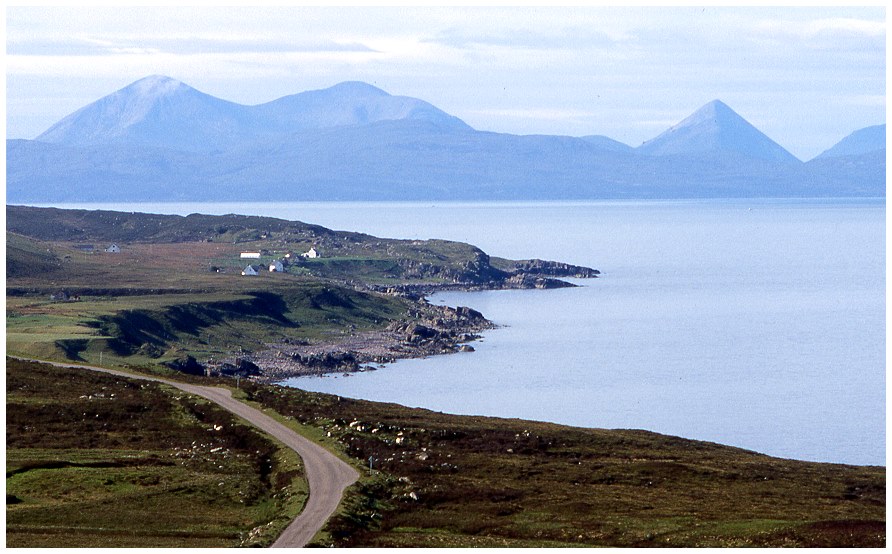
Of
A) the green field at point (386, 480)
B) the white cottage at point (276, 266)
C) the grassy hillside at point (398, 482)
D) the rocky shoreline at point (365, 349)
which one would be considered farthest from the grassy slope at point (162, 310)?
the grassy hillside at point (398, 482)

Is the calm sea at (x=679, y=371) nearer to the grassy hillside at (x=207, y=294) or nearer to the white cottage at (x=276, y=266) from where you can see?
the grassy hillside at (x=207, y=294)

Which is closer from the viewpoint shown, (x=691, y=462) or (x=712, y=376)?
(x=691, y=462)

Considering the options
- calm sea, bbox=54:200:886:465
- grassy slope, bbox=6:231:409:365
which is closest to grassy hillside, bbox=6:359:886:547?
calm sea, bbox=54:200:886:465

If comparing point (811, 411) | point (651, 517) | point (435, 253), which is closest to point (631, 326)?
point (811, 411)

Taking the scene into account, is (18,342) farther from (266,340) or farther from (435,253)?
(435,253)

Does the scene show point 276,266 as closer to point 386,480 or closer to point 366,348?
point 366,348

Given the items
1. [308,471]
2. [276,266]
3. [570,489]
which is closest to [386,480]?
[308,471]
